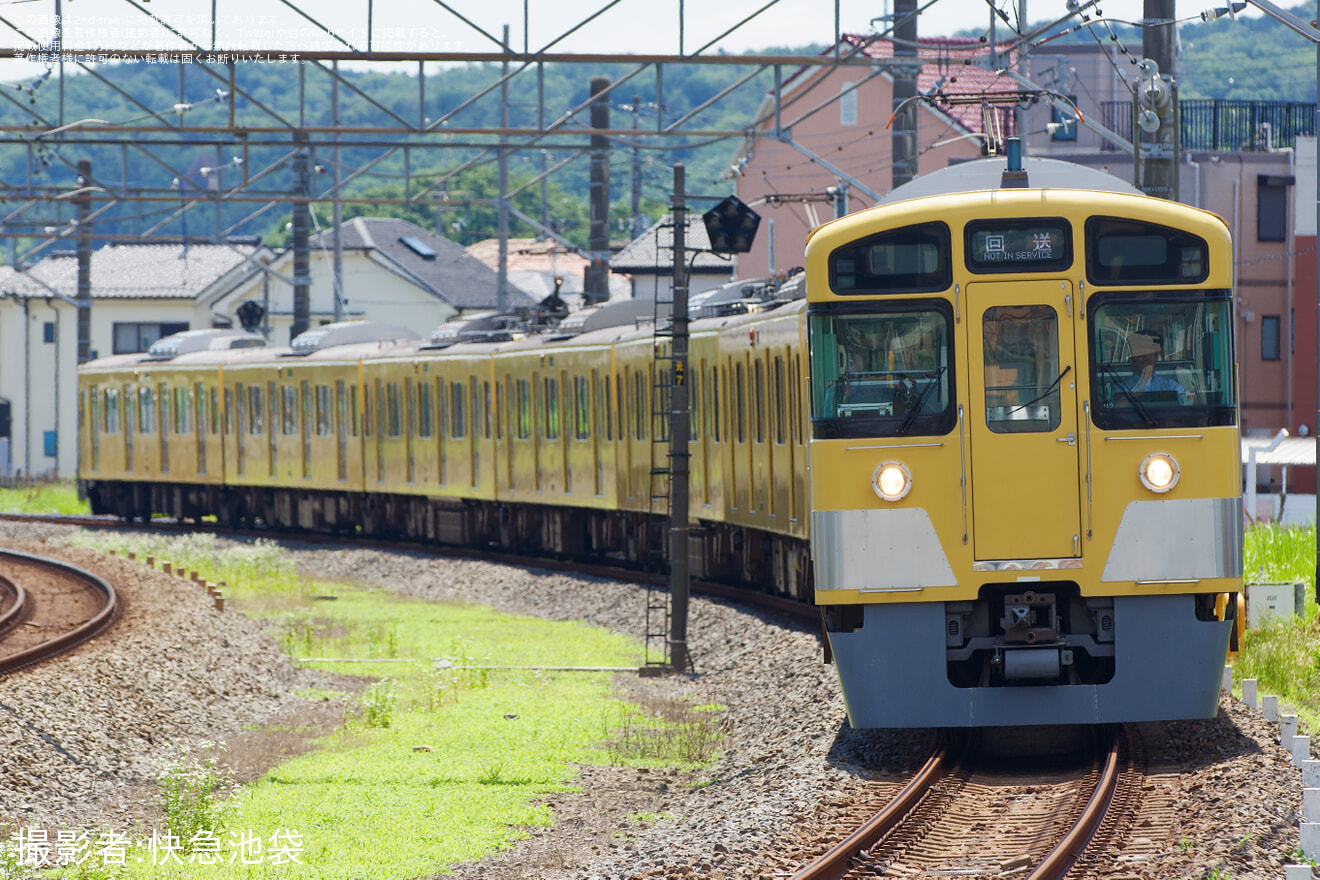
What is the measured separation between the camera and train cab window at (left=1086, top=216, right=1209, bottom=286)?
9.64m

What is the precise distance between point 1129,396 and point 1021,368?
1.85 ft

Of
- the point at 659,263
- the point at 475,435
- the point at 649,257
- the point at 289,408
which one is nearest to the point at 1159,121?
the point at 475,435

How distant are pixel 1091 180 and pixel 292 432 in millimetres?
21439

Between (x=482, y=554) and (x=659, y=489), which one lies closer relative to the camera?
(x=659, y=489)

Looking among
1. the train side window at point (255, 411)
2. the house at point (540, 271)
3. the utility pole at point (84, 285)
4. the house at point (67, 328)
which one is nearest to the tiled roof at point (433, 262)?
the house at point (540, 271)

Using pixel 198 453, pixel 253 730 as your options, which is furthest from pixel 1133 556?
pixel 198 453

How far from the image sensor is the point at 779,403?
50.7 ft

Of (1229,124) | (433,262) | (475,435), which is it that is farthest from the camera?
(433,262)

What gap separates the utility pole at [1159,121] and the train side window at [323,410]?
56.1 ft

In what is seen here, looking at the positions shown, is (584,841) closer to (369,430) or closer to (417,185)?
(369,430)

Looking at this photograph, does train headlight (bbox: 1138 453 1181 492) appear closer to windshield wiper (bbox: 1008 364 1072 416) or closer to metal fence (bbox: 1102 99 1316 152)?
windshield wiper (bbox: 1008 364 1072 416)

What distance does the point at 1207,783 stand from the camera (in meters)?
8.66

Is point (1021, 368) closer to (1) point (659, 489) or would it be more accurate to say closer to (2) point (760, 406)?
(2) point (760, 406)

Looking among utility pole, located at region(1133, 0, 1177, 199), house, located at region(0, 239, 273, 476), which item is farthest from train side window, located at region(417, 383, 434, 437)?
house, located at region(0, 239, 273, 476)
